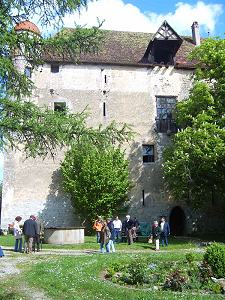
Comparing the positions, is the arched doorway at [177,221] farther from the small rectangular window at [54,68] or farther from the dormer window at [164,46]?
the small rectangular window at [54,68]

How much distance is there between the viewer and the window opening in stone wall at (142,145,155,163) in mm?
29406

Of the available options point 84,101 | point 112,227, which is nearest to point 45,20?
point 112,227

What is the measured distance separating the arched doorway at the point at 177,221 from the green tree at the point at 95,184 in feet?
16.2

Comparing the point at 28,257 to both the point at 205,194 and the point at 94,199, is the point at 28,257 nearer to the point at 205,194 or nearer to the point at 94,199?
the point at 94,199

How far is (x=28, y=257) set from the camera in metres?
15.2

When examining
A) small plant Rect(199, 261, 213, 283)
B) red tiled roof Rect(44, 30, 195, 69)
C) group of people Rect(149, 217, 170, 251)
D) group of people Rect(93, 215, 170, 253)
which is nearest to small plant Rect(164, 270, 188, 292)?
small plant Rect(199, 261, 213, 283)

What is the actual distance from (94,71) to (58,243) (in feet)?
50.8

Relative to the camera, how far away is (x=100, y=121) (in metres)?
29.5

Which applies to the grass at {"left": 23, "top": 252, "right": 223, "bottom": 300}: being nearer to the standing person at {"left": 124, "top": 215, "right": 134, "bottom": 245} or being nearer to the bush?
the bush

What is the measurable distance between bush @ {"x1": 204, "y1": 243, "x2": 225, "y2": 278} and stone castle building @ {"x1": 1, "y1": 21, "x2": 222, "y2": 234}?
1652 centimetres

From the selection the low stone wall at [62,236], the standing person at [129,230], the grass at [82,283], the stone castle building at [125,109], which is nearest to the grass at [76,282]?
the grass at [82,283]

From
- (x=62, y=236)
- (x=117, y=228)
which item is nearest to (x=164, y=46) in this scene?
(x=117, y=228)

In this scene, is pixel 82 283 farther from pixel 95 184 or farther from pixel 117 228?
pixel 95 184

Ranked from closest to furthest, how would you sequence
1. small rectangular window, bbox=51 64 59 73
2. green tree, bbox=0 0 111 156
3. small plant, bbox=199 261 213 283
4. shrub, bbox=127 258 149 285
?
green tree, bbox=0 0 111 156 < shrub, bbox=127 258 149 285 < small plant, bbox=199 261 213 283 < small rectangular window, bbox=51 64 59 73
